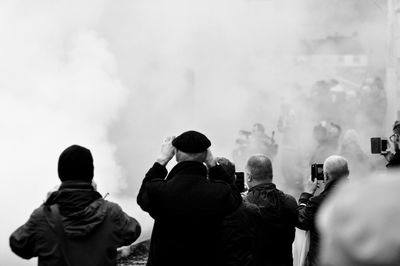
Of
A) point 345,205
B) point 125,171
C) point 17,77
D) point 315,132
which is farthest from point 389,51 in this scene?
point 345,205

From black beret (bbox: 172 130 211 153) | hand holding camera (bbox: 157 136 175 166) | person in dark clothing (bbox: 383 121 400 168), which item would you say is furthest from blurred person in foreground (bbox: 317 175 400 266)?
person in dark clothing (bbox: 383 121 400 168)

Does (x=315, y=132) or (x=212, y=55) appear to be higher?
(x=212, y=55)

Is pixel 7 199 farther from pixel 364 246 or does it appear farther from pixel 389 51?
pixel 389 51

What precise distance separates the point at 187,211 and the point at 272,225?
1.09m

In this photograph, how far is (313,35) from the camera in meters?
14.4

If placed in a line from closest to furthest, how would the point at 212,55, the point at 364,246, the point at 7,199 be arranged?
the point at 364,246 < the point at 7,199 < the point at 212,55

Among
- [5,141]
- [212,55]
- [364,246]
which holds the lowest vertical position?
[364,246]

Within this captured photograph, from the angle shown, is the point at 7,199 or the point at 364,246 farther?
the point at 7,199

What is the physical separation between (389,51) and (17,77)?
7.49m

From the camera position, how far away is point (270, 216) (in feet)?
14.6

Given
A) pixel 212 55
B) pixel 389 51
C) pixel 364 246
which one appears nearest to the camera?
pixel 364 246

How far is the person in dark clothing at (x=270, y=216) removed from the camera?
4.44 m

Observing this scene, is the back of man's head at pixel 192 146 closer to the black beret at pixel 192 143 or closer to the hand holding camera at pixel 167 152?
the black beret at pixel 192 143

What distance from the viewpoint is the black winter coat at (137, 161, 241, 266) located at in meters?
3.46
